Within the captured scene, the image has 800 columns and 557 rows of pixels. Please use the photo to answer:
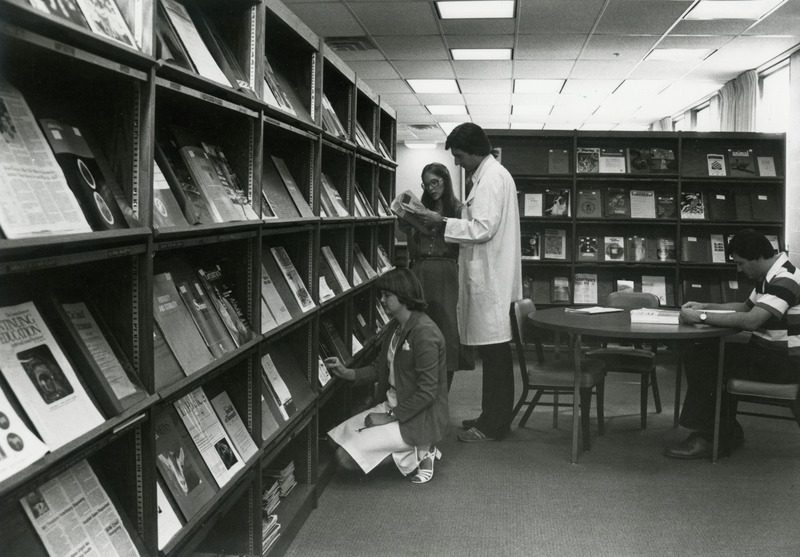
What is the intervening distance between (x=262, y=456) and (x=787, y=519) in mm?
2077

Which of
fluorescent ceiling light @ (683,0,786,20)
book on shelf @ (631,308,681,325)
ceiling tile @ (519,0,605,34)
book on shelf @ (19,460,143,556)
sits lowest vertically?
book on shelf @ (19,460,143,556)

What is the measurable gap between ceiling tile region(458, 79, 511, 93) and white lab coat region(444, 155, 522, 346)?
4883 mm

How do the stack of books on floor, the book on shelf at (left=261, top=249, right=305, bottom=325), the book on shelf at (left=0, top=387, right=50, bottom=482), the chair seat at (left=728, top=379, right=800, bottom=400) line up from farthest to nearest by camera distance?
the chair seat at (left=728, top=379, right=800, bottom=400), the book on shelf at (left=261, top=249, right=305, bottom=325), the stack of books on floor, the book on shelf at (left=0, top=387, right=50, bottom=482)

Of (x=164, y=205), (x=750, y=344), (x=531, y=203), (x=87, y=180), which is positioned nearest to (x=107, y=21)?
(x=87, y=180)

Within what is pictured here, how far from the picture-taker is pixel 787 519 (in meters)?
2.74

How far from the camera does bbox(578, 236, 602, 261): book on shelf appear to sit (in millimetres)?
6125

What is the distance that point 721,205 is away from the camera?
607 cm

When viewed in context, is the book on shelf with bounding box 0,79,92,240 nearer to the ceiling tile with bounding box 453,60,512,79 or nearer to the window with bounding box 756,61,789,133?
the ceiling tile with bounding box 453,60,512,79

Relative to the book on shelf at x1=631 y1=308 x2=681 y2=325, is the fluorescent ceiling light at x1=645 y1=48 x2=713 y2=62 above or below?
above

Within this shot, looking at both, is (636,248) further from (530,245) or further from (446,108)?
(446,108)

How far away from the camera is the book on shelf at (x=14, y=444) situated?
106 centimetres

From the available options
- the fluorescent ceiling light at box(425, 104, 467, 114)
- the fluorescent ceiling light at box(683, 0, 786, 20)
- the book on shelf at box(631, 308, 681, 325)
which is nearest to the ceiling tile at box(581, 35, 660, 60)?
the fluorescent ceiling light at box(683, 0, 786, 20)

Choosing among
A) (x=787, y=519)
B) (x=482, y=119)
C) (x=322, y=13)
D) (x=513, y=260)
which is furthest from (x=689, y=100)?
(x=787, y=519)

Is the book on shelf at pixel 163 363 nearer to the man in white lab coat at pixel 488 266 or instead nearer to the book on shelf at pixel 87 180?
the book on shelf at pixel 87 180
